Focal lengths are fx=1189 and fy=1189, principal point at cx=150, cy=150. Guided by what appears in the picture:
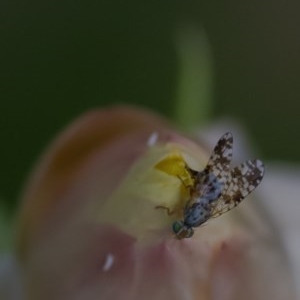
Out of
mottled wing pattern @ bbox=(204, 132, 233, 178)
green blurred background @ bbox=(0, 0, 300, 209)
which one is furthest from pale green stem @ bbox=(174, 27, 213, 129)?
mottled wing pattern @ bbox=(204, 132, 233, 178)

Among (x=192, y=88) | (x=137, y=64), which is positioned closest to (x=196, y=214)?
(x=192, y=88)

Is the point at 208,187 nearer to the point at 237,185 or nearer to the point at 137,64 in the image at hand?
the point at 237,185

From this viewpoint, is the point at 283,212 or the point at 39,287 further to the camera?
the point at 283,212

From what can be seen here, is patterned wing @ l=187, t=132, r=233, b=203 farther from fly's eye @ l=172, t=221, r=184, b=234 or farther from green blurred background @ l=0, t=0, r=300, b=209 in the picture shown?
green blurred background @ l=0, t=0, r=300, b=209

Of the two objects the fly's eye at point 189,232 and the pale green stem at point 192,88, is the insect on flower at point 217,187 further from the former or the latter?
the pale green stem at point 192,88

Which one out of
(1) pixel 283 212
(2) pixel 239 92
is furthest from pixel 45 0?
(1) pixel 283 212

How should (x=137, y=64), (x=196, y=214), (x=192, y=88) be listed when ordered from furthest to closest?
1. (x=137, y=64)
2. (x=192, y=88)
3. (x=196, y=214)

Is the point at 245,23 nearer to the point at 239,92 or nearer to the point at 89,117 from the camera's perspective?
the point at 239,92

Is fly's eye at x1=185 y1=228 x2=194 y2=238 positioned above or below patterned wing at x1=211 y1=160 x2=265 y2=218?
below
